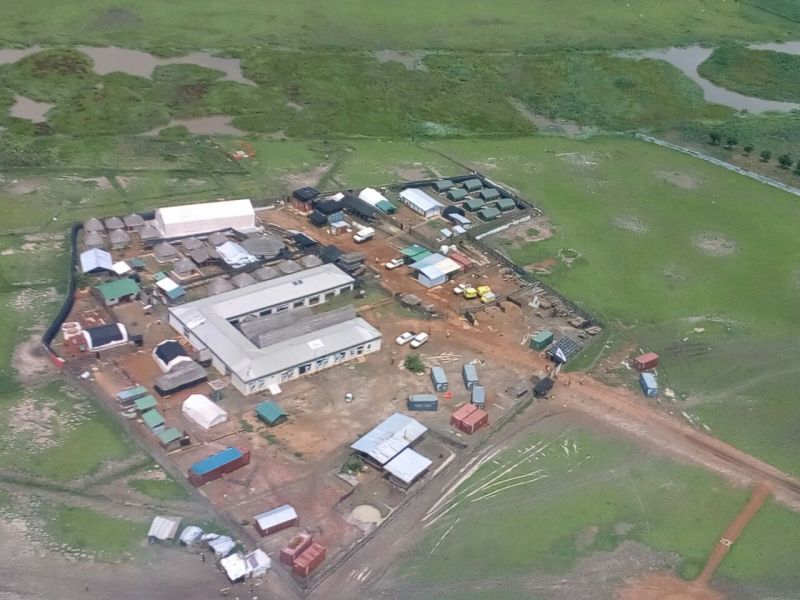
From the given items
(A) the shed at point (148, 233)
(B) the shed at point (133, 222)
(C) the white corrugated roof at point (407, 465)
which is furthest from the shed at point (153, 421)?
(B) the shed at point (133, 222)

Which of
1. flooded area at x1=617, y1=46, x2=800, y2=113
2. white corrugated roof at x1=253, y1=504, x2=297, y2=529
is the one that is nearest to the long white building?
white corrugated roof at x1=253, y1=504, x2=297, y2=529

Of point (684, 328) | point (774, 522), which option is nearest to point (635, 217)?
point (684, 328)

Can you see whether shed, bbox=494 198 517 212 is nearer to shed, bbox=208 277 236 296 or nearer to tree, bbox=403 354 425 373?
tree, bbox=403 354 425 373

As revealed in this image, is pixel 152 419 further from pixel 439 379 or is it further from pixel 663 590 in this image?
pixel 663 590

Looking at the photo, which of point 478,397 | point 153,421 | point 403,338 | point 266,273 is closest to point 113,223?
point 266,273

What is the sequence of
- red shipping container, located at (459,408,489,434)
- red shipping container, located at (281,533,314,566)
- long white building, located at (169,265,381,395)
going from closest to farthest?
red shipping container, located at (281,533,314,566) < red shipping container, located at (459,408,489,434) < long white building, located at (169,265,381,395)

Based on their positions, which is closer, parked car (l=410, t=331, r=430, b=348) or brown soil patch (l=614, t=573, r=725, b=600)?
brown soil patch (l=614, t=573, r=725, b=600)

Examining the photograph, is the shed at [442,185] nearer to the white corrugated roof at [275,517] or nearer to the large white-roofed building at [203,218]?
the large white-roofed building at [203,218]
